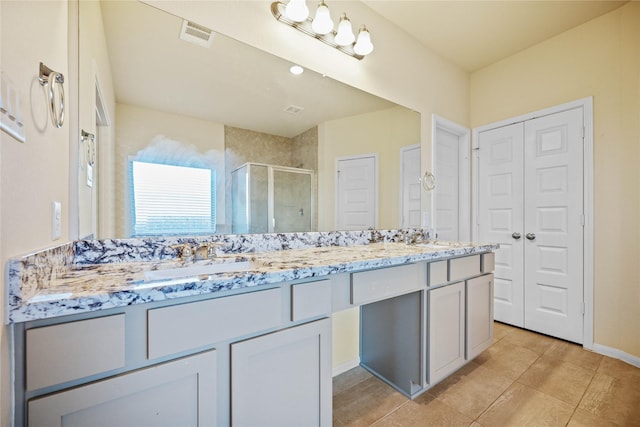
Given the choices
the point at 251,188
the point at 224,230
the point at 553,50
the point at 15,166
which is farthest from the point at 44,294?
the point at 553,50

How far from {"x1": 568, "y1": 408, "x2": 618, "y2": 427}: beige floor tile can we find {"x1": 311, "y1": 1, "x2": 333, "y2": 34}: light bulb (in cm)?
256

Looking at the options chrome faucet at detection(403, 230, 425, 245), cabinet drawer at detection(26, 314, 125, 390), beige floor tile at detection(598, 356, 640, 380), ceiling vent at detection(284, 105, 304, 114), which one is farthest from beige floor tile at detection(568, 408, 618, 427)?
ceiling vent at detection(284, 105, 304, 114)

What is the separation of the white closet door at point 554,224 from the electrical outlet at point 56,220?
3304mm

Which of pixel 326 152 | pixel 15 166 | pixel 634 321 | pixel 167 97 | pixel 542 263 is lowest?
pixel 634 321

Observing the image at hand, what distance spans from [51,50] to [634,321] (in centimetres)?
360

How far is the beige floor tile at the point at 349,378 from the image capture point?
1761mm

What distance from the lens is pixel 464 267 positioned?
181 cm

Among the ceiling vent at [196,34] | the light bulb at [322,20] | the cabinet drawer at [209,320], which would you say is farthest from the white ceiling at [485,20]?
the cabinet drawer at [209,320]

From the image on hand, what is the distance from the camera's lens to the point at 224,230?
4.60 ft

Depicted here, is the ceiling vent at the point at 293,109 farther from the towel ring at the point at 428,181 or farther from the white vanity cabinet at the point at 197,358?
the towel ring at the point at 428,181

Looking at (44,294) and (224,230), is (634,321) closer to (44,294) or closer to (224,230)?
(224,230)

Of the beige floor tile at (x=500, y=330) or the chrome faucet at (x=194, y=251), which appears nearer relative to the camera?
the chrome faucet at (x=194, y=251)

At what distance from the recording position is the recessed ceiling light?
1.65m

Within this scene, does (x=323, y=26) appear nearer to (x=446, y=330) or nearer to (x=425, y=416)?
(x=446, y=330)
